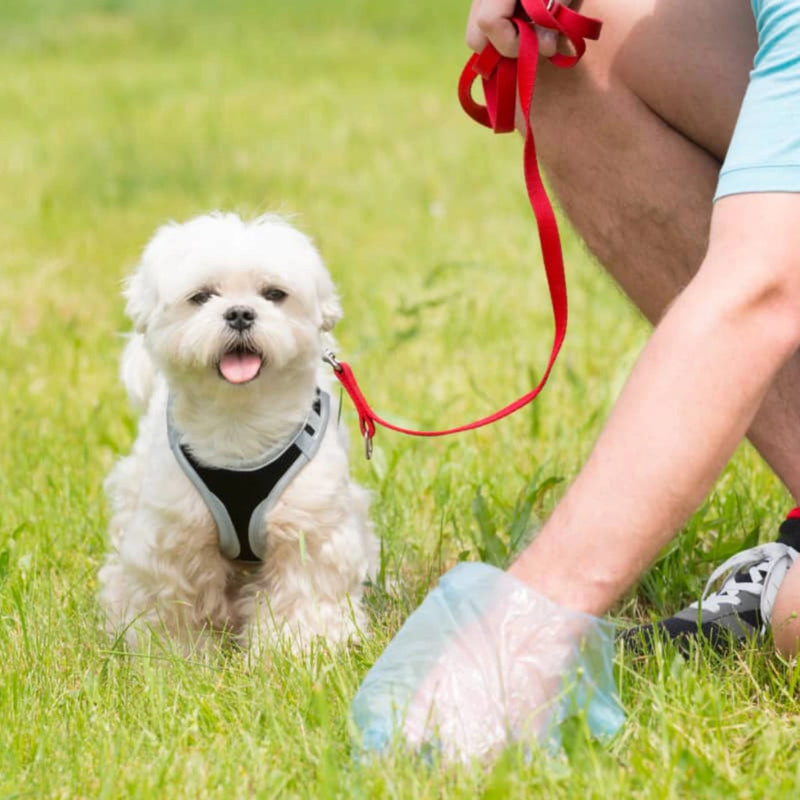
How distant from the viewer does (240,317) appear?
2.42m

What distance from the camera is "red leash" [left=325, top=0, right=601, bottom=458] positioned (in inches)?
94.2

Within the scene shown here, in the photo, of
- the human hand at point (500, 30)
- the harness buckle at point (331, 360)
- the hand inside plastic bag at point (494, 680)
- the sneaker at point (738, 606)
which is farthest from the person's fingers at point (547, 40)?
the hand inside plastic bag at point (494, 680)

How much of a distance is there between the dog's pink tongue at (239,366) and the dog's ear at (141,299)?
0.19 m

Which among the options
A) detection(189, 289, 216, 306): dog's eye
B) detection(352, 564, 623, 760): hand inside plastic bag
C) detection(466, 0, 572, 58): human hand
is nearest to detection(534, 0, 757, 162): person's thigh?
detection(466, 0, 572, 58): human hand

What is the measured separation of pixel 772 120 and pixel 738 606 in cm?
88

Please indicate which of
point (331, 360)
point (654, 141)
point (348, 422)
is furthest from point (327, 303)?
point (348, 422)

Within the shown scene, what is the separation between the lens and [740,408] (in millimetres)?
1852

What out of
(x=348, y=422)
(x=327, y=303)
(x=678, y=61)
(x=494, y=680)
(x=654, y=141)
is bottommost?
(x=348, y=422)

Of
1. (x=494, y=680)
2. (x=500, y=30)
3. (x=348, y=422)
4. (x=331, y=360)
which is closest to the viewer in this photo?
(x=494, y=680)

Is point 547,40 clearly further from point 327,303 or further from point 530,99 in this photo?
point 327,303

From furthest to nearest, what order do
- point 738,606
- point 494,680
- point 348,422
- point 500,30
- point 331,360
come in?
point 348,422
point 331,360
point 500,30
point 738,606
point 494,680

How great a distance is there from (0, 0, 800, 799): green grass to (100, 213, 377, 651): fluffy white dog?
14cm

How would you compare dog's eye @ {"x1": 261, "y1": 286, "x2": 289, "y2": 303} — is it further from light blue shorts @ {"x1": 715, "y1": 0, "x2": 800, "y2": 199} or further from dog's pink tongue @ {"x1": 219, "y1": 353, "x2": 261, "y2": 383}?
light blue shorts @ {"x1": 715, "y1": 0, "x2": 800, "y2": 199}

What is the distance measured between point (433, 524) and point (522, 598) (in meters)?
1.22
